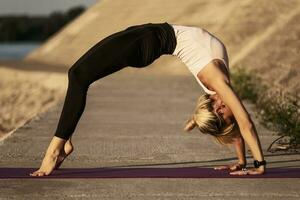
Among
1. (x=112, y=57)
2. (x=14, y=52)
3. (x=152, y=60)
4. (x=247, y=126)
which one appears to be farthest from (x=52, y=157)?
(x=14, y=52)

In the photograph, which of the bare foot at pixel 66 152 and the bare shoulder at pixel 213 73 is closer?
the bare shoulder at pixel 213 73

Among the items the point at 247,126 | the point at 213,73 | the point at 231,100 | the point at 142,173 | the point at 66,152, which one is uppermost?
the point at 213,73

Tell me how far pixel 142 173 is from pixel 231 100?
3.56 ft

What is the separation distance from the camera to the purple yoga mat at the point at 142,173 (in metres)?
7.96

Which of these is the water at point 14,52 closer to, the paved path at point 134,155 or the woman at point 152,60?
the paved path at point 134,155

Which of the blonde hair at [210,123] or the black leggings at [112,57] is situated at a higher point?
the black leggings at [112,57]

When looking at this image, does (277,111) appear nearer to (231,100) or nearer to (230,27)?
(231,100)

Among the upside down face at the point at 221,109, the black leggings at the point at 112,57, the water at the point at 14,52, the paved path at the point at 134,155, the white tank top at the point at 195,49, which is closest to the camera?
the paved path at the point at 134,155

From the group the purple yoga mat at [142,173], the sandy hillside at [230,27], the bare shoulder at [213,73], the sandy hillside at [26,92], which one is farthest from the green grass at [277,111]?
the sandy hillside at [26,92]

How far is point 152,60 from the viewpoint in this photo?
7652 mm

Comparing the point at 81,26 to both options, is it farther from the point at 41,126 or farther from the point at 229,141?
the point at 229,141

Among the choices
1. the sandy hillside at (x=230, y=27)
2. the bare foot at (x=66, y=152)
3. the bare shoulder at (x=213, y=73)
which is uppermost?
the bare shoulder at (x=213, y=73)

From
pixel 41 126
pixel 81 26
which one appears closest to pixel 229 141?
pixel 41 126

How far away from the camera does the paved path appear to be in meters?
7.11
